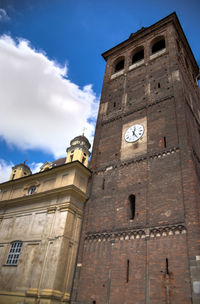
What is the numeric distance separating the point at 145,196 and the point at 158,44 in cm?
1846

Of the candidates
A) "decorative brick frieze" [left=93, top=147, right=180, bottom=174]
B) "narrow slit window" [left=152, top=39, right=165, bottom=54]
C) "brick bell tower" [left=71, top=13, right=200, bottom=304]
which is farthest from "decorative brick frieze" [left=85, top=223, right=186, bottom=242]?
"narrow slit window" [left=152, top=39, right=165, bottom=54]

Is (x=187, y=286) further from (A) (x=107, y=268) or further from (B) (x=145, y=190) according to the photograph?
(B) (x=145, y=190)

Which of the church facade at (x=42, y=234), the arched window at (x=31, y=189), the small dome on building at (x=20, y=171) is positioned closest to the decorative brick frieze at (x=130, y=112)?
the church facade at (x=42, y=234)

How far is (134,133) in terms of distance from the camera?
781 inches

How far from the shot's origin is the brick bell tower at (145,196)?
12.9 metres

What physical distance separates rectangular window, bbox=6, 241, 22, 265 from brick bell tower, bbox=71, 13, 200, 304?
15.6 ft

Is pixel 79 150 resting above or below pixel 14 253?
above

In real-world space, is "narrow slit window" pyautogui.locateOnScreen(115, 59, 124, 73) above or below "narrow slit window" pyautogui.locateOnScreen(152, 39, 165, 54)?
below

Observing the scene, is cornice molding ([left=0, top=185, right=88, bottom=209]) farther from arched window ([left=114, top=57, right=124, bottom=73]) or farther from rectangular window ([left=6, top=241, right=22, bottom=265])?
arched window ([left=114, top=57, right=124, bottom=73])

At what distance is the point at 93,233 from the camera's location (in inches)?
666

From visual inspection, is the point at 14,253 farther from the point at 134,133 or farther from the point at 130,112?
the point at 130,112

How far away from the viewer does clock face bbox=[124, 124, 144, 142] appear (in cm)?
1948

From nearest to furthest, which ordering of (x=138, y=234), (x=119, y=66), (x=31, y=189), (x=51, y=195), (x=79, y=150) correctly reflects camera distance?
1. (x=138, y=234)
2. (x=51, y=195)
3. (x=31, y=189)
4. (x=79, y=150)
5. (x=119, y=66)

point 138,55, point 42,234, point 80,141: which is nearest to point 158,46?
point 138,55
